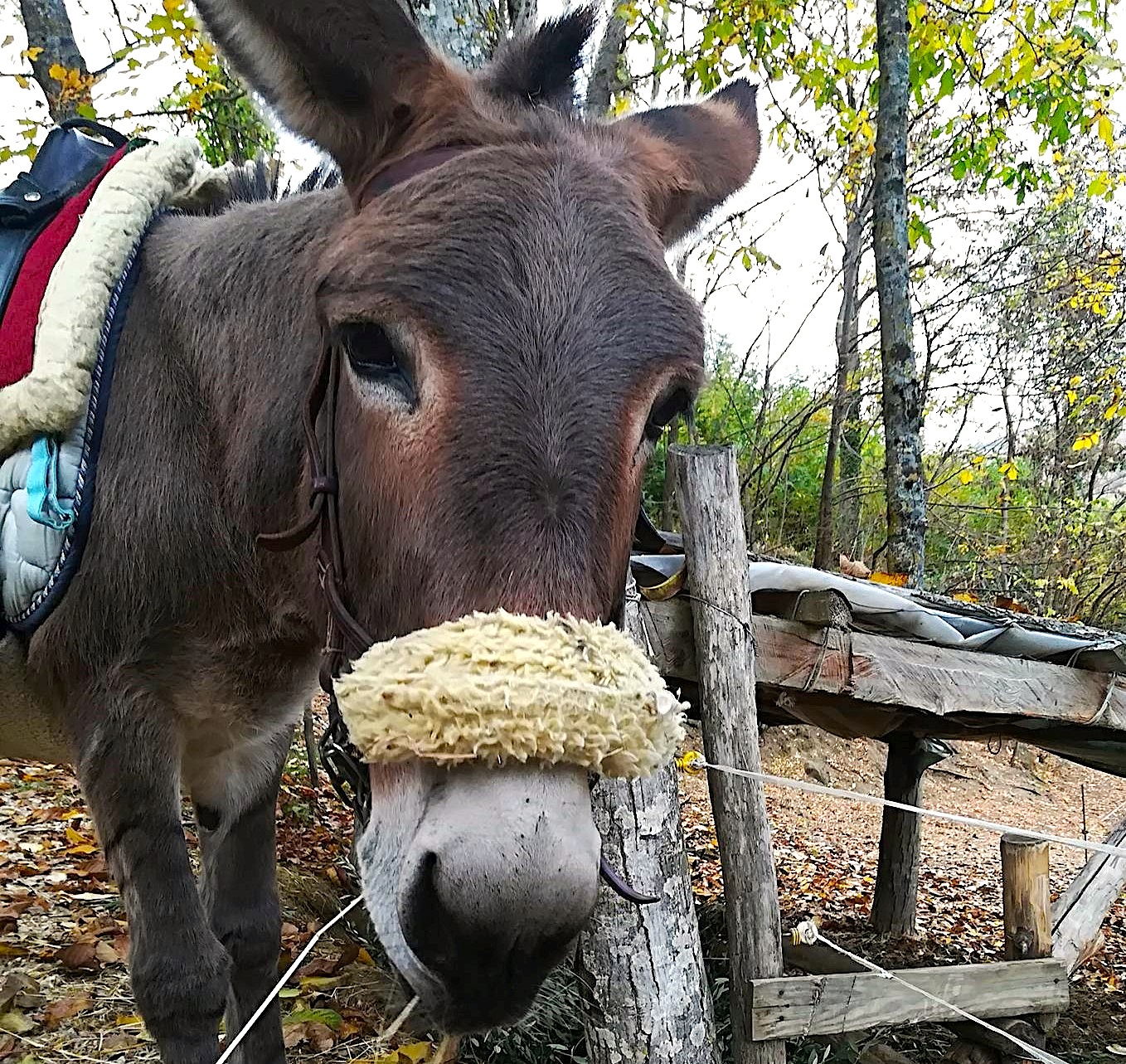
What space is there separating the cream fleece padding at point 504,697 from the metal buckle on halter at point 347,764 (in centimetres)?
27

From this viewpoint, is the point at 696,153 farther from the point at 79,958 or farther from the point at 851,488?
the point at 851,488

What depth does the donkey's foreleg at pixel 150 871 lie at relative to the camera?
182 cm

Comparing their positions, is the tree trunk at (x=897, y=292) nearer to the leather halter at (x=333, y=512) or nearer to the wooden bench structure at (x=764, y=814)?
the wooden bench structure at (x=764, y=814)

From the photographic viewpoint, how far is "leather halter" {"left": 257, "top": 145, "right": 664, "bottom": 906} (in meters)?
1.37

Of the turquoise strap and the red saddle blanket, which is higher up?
the red saddle blanket

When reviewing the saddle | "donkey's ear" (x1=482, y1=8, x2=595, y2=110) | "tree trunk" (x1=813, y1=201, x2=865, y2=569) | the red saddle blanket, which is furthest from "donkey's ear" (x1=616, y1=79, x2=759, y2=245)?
"tree trunk" (x1=813, y1=201, x2=865, y2=569)

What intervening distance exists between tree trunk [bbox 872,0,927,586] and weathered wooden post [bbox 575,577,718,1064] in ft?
11.5

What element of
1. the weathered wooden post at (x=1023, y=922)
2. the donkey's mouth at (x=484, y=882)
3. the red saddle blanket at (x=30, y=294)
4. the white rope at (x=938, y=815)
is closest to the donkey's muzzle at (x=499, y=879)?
the donkey's mouth at (x=484, y=882)

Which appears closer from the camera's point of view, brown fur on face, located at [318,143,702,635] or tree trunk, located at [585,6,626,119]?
brown fur on face, located at [318,143,702,635]

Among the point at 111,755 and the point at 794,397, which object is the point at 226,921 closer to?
the point at 111,755

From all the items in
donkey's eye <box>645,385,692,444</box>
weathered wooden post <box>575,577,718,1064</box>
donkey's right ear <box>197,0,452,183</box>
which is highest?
donkey's right ear <box>197,0,452,183</box>

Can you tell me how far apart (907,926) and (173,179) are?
4.80 metres

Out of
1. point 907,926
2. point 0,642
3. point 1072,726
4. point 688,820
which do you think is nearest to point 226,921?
point 0,642

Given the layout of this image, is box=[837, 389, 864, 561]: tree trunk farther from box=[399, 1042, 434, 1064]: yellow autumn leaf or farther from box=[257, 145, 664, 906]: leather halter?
box=[257, 145, 664, 906]: leather halter
